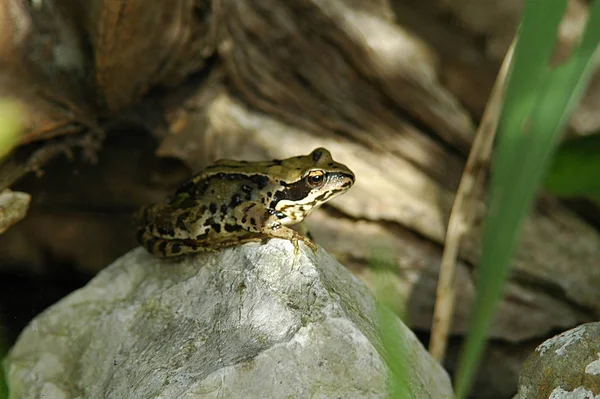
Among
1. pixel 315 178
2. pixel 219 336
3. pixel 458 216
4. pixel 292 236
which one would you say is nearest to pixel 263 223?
pixel 292 236

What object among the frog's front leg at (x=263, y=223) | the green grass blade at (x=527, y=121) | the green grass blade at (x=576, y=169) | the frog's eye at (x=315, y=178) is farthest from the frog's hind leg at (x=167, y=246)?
the green grass blade at (x=576, y=169)

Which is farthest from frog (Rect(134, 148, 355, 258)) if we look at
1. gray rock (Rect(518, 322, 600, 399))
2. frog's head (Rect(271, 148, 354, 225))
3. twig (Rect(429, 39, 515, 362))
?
gray rock (Rect(518, 322, 600, 399))

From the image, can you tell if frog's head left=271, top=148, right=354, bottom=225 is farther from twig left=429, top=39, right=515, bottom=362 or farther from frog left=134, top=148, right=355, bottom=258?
twig left=429, top=39, right=515, bottom=362

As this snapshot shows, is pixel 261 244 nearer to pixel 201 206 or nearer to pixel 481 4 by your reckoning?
pixel 201 206

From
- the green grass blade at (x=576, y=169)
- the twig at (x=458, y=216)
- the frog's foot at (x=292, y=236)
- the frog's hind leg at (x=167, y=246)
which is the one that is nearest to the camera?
the frog's foot at (x=292, y=236)

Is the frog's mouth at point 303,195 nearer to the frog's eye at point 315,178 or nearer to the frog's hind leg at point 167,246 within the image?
the frog's eye at point 315,178

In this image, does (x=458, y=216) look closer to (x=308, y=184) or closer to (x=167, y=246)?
(x=308, y=184)
